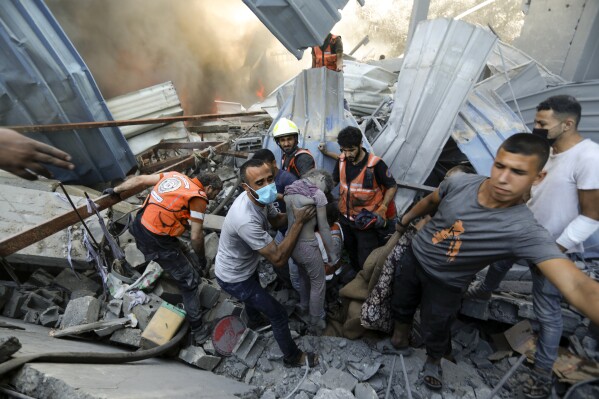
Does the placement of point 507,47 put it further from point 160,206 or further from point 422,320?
point 160,206

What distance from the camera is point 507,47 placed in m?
7.49

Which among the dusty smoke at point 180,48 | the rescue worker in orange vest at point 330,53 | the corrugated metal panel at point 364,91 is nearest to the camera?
the rescue worker in orange vest at point 330,53

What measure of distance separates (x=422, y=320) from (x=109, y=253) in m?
3.68

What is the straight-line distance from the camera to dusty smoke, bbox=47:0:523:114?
771 cm

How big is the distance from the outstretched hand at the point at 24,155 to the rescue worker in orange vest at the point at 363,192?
2.55 m

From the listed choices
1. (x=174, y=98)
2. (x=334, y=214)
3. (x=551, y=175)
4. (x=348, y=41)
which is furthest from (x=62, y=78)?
(x=348, y=41)

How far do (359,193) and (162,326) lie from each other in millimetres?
2481

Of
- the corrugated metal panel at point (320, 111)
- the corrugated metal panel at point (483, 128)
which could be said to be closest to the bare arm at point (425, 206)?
the corrugated metal panel at point (483, 128)

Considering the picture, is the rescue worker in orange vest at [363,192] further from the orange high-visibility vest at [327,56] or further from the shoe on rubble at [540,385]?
the orange high-visibility vest at [327,56]

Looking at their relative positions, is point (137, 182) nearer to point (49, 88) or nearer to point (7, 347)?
point (7, 347)

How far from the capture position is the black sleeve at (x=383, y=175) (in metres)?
3.45

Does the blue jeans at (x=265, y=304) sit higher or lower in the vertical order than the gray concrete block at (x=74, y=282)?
higher

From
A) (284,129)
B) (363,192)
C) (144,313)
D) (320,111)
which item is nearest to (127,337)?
(144,313)

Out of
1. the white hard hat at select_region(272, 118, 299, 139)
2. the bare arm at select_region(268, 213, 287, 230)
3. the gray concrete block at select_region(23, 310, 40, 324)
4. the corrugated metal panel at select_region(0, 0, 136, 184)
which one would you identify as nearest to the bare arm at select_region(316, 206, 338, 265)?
the bare arm at select_region(268, 213, 287, 230)
